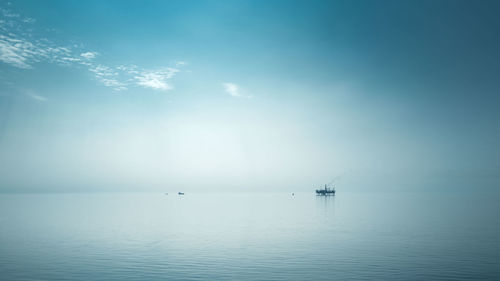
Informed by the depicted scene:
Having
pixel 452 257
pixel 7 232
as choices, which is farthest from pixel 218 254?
pixel 7 232

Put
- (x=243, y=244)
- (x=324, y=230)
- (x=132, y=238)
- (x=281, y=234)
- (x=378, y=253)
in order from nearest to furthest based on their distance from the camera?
(x=378, y=253), (x=243, y=244), (x=132, y=238), (x=281, y=234), (x=324, y=230)

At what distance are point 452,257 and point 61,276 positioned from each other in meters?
46.8

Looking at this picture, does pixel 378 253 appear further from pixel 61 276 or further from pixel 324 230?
pixel 61 276

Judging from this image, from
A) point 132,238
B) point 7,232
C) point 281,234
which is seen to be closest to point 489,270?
point 281,234

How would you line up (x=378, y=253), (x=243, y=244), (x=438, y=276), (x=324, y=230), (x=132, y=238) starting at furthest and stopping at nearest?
(x=324, y=230) < (x=132, y=238) < (x=243, y=244) < (x=378, y=253) < (x=438, y=276)

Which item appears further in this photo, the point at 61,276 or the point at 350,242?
the point at 350,242

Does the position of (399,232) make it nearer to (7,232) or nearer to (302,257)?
(302,257)

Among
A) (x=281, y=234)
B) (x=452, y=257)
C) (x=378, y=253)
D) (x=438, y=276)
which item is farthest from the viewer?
(x=281, y=234)

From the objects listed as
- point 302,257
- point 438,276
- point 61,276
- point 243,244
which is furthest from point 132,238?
point 438,276

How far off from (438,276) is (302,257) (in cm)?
1620

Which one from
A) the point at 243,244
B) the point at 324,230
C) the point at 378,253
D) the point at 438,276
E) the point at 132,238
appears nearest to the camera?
the point at 438,276

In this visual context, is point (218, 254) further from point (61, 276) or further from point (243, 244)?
point (61, 276)

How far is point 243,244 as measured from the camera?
191 ft

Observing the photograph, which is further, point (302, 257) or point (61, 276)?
point (302, 257)
